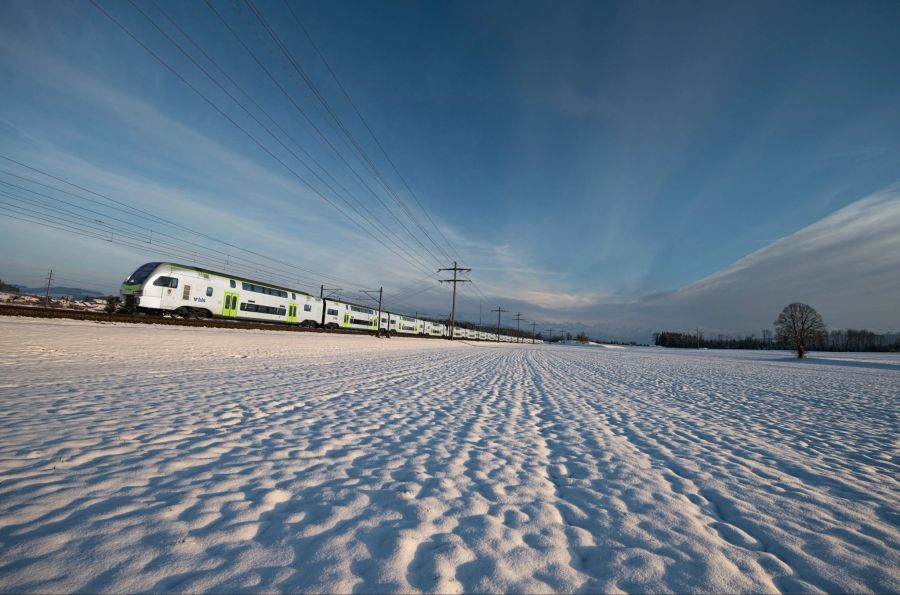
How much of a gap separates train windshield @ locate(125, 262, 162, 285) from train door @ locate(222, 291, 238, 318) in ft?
15.4

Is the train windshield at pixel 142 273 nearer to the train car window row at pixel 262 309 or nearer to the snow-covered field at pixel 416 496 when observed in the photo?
the train car window row at pixel 262 309

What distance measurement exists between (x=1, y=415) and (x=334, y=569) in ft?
17.3

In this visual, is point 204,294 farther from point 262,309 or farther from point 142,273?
point 262,309

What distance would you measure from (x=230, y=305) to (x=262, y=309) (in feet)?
9.97

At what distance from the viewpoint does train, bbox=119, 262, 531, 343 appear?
68.0 feet

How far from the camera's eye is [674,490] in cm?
309

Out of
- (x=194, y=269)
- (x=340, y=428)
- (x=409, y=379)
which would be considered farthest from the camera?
(x=194, y=269)

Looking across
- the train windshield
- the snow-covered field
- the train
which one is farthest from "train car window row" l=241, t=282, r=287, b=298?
the snow-covered field

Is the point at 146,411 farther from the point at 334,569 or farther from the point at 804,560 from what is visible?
the point at 804,560

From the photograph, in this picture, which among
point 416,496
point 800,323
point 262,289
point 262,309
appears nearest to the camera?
point 416,496

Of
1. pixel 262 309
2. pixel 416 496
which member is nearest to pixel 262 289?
pixel 262 309

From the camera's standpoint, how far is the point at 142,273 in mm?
21016

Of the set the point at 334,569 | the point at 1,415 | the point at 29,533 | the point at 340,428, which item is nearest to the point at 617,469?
the point at 334,569

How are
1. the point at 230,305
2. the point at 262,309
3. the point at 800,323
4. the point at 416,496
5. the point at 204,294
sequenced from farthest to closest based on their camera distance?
the point at 800,323 < the point at 262,309 < the point at 230,305 < the point at 204,294 < the point at 416,496
